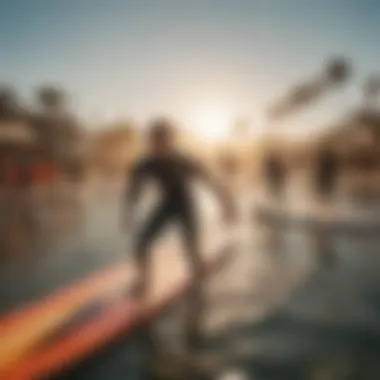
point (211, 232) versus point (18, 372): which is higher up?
point (211, 232)

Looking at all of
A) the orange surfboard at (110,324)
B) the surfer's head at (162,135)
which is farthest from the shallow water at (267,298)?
the surfer's head at (162,135)

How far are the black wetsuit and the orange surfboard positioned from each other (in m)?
0.05

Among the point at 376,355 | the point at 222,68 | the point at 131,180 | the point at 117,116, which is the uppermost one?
the point at 222,68

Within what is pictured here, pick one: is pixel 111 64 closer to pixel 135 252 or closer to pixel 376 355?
pixel 135 252

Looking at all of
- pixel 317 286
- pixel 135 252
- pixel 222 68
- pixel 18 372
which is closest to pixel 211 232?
pixel 135 252

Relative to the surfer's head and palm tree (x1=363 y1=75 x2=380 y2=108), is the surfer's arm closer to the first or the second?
the surfer's head

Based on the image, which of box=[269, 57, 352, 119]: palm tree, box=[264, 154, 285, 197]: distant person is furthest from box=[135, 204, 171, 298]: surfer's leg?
box=[269, 57, 352, 119]: palm tree

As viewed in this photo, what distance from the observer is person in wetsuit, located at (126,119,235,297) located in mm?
1522

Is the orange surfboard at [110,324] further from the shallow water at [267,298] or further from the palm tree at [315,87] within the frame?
the palm tree at [315,87]

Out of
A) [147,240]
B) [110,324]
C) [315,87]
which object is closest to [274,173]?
[315,87]

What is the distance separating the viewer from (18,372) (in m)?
1.40

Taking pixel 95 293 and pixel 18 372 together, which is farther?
pixel 95 293

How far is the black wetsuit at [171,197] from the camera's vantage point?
1524 mm

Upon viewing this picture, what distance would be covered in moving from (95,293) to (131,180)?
26 cm
